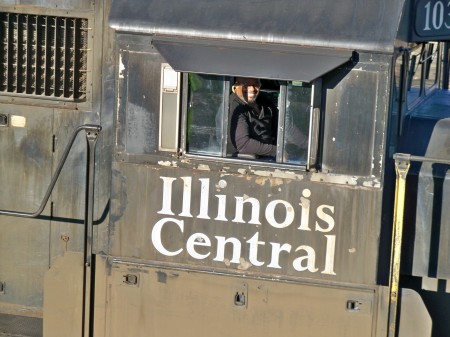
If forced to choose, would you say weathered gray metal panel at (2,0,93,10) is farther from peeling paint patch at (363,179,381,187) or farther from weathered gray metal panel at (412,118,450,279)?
weathered gray metal panel at (412,118,450,279)

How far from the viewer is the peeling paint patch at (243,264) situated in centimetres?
532

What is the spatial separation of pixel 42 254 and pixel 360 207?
2.13 m

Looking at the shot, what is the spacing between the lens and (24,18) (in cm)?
596

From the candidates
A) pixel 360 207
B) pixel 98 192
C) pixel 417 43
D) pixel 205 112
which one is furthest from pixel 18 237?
pixel 417 43

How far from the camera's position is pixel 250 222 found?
527cm

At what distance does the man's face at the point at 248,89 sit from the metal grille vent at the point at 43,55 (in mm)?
1140

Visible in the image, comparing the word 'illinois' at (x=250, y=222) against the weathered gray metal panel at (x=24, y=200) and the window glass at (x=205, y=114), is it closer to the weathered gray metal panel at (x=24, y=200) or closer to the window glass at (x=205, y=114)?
the window glass at (x=205, y=114)

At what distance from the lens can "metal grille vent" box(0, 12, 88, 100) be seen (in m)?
5.89

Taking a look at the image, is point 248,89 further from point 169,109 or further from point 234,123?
point 169,109

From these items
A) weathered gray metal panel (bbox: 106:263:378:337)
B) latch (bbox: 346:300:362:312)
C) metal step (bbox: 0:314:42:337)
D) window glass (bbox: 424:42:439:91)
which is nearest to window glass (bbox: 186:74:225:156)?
weathered gray metal panel (bbox: 106:263:378:337)

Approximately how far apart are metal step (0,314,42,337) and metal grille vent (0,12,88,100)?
4.63ft

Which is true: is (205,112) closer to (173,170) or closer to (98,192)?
(173,170)

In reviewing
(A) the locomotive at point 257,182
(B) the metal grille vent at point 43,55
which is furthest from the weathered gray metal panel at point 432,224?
(B) the metal grille vent at point 43,55

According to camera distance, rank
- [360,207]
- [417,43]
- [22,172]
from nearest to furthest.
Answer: [360,207]
[417,43]
[22,172]
